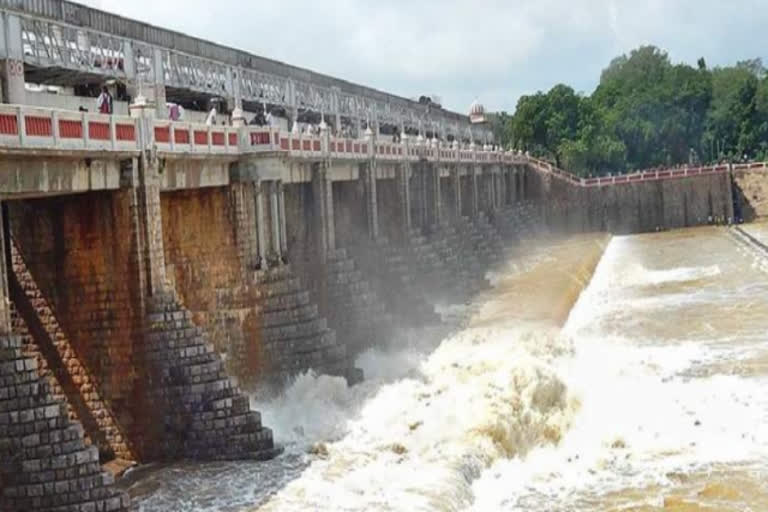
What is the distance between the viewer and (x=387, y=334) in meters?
26.9

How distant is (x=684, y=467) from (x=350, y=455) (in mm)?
5704

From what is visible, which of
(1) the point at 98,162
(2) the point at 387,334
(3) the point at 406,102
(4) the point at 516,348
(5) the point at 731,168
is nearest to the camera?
A: (1) the point at 98,162

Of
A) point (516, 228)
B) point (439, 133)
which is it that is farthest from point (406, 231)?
point (439, 133)

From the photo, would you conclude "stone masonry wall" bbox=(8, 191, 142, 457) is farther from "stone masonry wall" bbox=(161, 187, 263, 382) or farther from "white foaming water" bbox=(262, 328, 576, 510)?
"white foaming water" bbox=(262, 328, 576, 510)

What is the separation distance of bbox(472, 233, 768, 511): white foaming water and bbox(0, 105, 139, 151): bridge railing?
820 cm

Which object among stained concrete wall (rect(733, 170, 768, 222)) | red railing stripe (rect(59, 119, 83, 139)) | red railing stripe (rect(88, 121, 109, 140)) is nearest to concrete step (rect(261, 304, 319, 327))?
red railing stripe (rect(88, 121, 109, 140))

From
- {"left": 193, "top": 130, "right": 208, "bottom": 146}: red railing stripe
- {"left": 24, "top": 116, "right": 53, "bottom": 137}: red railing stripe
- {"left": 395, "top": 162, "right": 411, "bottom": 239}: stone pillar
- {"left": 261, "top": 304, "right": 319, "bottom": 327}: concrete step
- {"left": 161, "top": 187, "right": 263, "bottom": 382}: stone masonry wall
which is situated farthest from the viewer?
{"left": 395, "top": 162, "right": 411, "bottom": 239}: stone pillar

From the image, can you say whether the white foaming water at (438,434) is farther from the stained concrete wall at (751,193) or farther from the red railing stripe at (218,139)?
the stained concrete wall at (751,193)

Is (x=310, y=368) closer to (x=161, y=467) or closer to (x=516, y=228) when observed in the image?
(x=161, y=467)

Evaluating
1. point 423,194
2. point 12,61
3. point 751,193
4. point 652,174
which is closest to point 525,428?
point 12,61

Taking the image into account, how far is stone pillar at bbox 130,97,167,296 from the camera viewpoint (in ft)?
57.4

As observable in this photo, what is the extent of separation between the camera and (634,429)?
1948cm

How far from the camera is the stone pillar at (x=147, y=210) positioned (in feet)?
57.4

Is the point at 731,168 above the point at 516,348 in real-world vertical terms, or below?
above
